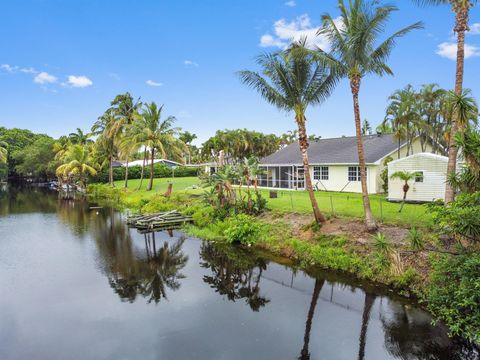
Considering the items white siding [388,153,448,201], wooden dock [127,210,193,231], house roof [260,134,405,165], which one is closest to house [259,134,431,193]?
house roof [260,134,405,165]

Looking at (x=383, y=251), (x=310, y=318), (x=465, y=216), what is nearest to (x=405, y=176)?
(x=383, y=251)

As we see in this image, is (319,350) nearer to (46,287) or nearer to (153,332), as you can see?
(153,332)

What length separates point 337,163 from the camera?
27.3 m

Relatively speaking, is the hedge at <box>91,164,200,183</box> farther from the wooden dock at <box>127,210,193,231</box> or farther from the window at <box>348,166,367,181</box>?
the window at <box>348,166,367,181</box>

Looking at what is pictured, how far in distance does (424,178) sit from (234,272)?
13.2 m

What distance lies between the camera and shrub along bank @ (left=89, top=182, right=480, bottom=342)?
8188mm

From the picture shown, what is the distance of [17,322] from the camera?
9.49 meters

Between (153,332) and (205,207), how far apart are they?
44.7ft

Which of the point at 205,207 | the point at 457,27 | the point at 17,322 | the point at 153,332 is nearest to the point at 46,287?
the point at 17,322

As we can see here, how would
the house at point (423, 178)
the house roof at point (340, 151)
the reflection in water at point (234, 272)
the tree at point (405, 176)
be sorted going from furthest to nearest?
the house roof at point (340, 151) → the house at point (423, 178) → the tree at point (405, 176) → the reflection in water at point (234, 272)

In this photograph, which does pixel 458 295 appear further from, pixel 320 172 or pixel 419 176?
pixel 320 172

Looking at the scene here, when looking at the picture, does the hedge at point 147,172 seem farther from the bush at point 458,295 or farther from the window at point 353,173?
the bush at point 458,295

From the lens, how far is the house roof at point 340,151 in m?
26.5

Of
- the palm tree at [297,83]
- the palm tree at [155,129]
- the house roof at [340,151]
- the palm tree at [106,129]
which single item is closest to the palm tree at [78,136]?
the palm tree at [106,129]
